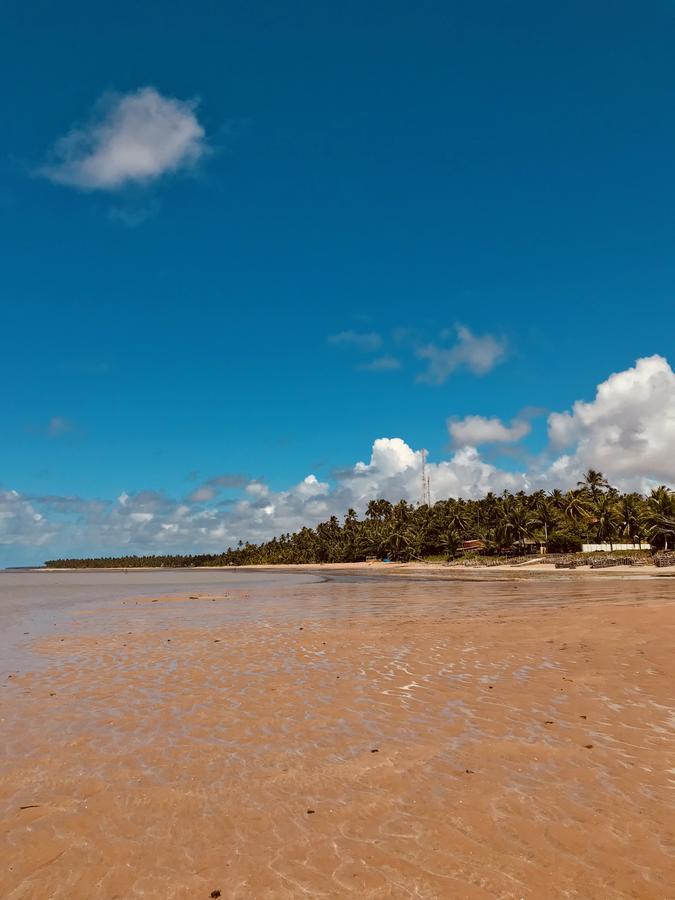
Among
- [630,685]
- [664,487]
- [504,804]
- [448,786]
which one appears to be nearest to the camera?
[504,804]

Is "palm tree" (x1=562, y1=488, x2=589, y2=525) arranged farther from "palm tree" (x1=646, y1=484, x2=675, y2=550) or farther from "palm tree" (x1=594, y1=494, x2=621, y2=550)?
"palm tree" (x1=646, y1=484, x2=675, y2=550)

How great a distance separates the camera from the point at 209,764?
30.8 ft

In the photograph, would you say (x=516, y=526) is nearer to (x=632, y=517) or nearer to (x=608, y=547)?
(x=608, y=547)

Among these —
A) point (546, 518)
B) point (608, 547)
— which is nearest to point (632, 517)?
point (608, 547)

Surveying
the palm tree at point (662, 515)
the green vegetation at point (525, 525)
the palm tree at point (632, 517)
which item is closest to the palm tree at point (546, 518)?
the green vegetation at point (525, 525)

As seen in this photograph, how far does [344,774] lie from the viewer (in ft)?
28.8

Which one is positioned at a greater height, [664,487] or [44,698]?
[664,487]

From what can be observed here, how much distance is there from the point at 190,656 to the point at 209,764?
11067 millimetres

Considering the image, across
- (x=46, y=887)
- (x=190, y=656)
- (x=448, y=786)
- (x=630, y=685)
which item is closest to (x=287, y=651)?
(x=190, y=656)

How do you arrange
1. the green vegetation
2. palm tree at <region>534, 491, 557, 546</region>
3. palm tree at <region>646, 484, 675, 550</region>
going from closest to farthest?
palm tree at <region>646, 484, 675, 550</region> → the green vegetation → palm tree at <region>534, 491, 557, 546</region>

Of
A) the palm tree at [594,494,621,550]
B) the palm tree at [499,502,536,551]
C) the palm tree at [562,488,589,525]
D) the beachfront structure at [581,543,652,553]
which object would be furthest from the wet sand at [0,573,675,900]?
the palm tree at [562,488,589,525]

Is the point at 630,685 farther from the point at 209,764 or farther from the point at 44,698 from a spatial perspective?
the point at 44,698

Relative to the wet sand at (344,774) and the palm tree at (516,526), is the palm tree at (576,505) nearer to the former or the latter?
the palm tree at (516,526)

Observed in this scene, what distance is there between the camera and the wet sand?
19.9ft
